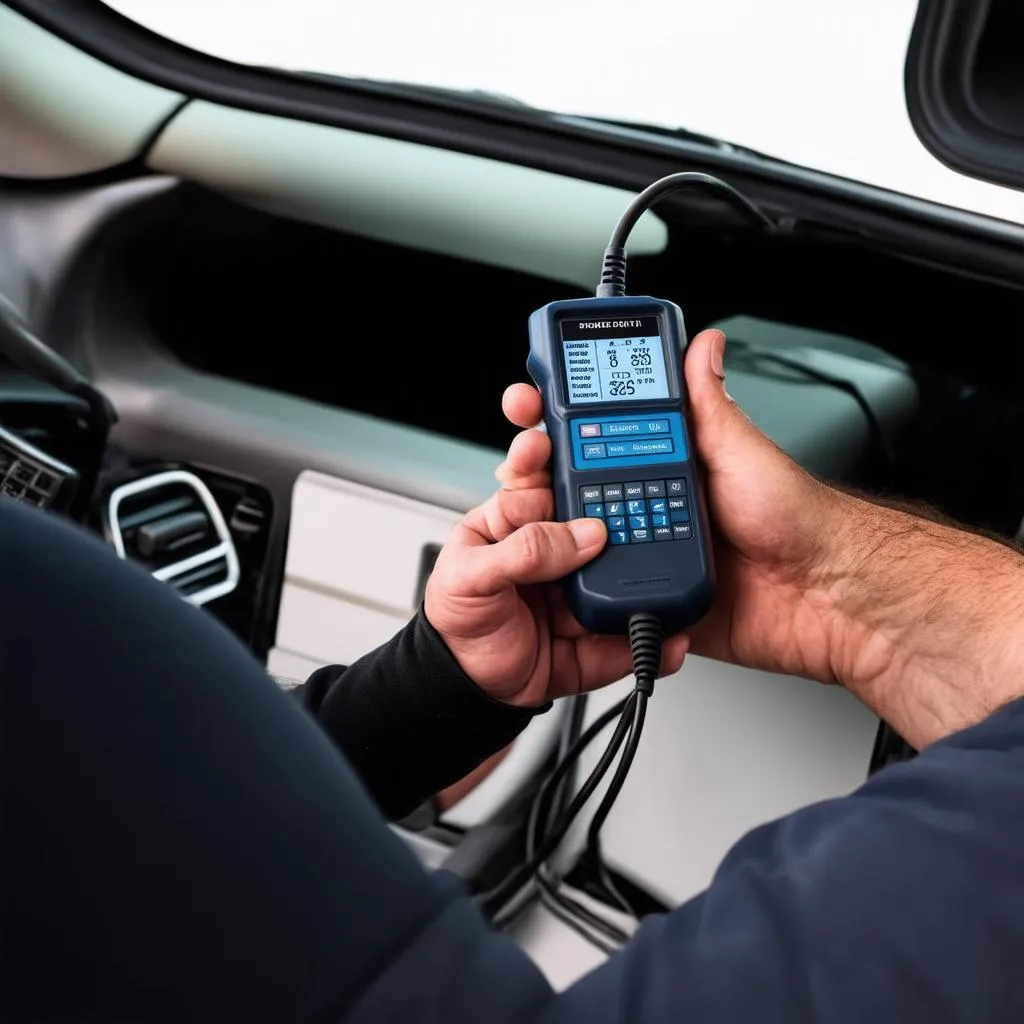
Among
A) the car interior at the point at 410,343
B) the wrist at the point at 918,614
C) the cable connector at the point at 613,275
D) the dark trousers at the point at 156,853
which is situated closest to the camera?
the dark trousers at the point at 156,853

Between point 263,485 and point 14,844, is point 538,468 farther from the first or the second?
point 263,485

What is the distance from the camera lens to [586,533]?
0.76 meters

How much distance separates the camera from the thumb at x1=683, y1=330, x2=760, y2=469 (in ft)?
2.68

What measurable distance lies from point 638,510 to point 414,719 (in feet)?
0.71

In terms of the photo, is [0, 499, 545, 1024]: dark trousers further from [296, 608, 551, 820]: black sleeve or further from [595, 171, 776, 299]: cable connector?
[595, 171, 776, 299]: cable connector

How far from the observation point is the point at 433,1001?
0.36 m

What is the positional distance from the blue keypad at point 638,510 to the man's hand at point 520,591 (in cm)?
2

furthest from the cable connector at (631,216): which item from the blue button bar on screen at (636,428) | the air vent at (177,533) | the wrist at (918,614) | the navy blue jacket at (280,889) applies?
the air vent at (177,533)

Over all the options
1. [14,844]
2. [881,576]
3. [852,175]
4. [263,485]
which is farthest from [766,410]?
[14,844]

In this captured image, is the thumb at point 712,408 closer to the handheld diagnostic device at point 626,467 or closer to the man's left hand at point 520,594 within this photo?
the handheld diagnostic device at point 626,467

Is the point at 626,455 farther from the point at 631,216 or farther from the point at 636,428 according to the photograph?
the point at 631,216

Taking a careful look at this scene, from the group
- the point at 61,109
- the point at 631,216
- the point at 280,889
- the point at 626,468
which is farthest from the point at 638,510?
the point at 61,109

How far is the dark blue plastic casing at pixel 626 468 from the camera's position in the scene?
77 centimetres

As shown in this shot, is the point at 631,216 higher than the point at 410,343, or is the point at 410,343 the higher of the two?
the point at 631,216
